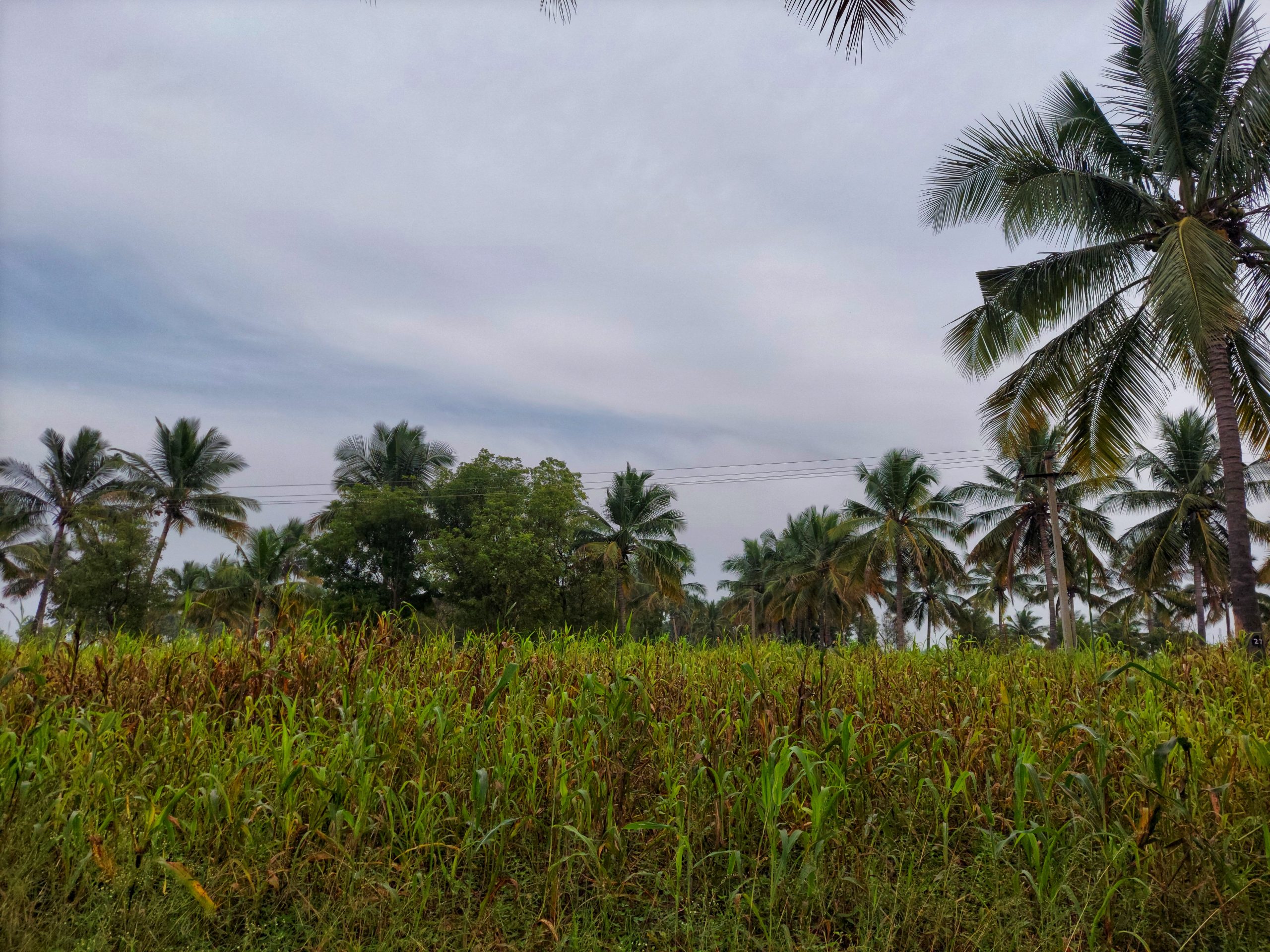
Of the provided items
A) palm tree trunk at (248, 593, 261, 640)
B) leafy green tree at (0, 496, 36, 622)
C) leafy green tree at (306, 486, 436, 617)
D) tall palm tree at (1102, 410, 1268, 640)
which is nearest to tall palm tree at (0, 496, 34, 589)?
leafy green tree at (0, 496, 36, 622)

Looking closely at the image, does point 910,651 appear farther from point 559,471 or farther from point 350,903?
point 559,471

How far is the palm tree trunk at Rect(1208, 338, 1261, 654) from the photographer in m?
10.6

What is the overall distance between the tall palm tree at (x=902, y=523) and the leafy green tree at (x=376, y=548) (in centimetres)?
1700

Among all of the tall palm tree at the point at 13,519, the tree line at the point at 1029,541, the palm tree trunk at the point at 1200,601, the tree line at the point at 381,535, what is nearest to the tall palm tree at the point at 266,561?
the tree line at the point at 381,535

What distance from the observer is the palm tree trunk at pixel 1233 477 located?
34.7ft

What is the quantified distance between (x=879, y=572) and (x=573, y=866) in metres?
30.2

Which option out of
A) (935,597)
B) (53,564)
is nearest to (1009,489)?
(935,597)

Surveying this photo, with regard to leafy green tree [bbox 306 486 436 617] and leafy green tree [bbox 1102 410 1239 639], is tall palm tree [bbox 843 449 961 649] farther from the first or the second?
leafy green tree [bbox 306 486 436 617]

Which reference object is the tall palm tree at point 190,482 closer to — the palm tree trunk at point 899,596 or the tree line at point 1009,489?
the tree line at point 1009,489

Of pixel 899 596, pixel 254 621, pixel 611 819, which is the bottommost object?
pixel 611 819

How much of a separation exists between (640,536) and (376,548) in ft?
34.1

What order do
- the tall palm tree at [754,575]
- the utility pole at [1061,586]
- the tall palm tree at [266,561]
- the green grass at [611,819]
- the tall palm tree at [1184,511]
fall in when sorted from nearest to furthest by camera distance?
the green grass at [611,819], the utility pole at [1061,586], the tall palm tree at [1184,511], the tall palm tree at [266,561], the tall palm tree at [754,575]

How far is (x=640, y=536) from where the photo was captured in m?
31.1

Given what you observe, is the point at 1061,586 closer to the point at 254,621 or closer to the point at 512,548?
the point at 254,621
